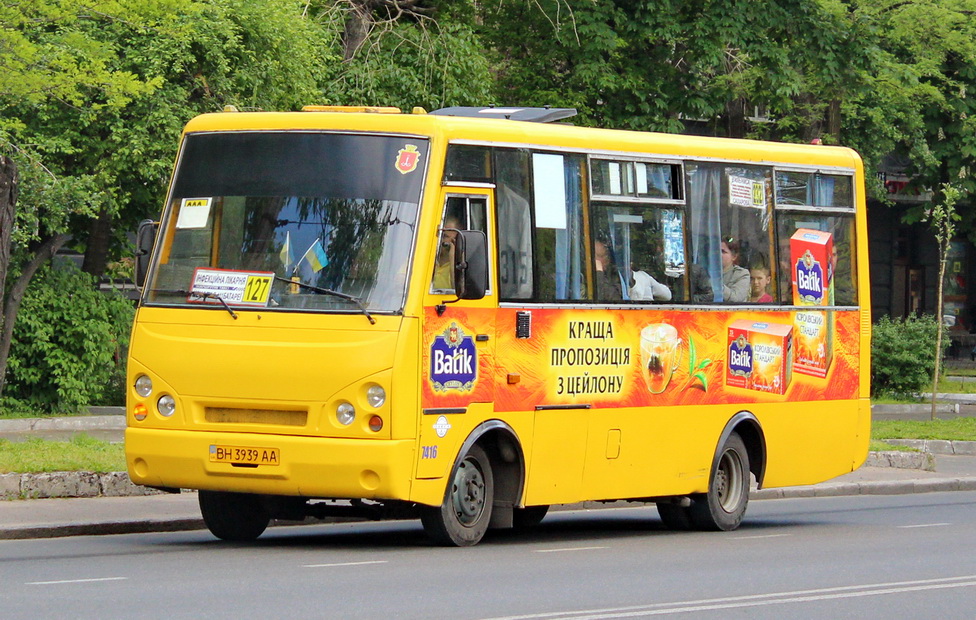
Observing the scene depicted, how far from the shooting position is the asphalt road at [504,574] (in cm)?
907

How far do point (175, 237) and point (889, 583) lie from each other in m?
5.37

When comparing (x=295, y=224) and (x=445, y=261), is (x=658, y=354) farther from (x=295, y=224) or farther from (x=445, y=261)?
(x=295, y=224)

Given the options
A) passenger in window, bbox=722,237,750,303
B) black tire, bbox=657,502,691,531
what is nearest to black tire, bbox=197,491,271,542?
black tire, bbox=657,502,691,531

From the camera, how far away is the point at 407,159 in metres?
11.9

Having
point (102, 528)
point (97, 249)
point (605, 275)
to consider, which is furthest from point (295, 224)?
point (97, 249)

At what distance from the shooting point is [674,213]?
46.5 feet

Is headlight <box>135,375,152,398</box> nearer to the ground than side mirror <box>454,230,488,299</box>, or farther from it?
nearer to the ground

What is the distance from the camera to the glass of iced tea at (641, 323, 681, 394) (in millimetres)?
13820

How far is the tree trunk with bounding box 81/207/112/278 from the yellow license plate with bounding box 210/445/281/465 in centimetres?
1621

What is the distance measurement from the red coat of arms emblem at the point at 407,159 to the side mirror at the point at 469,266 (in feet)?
1.92

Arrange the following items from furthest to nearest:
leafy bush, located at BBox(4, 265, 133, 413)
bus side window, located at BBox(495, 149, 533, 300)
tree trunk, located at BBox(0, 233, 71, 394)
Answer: leafy bush, located at BBox(4, 265, 133, 413)
tree trunk, located at BBox(0, 233, 71, 394)
bus side window, located at BBox(495, 149, 533, 300)

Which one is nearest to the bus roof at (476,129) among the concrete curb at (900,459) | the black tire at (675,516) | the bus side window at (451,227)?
the bus side window at (451,227)

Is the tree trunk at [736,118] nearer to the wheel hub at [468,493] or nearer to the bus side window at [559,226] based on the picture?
the bus side window at [559,226]

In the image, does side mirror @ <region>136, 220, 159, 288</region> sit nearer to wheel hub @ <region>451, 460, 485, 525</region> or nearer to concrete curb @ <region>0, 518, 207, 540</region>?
concrete curb @ <region>0, 518, 207, 540</region>
